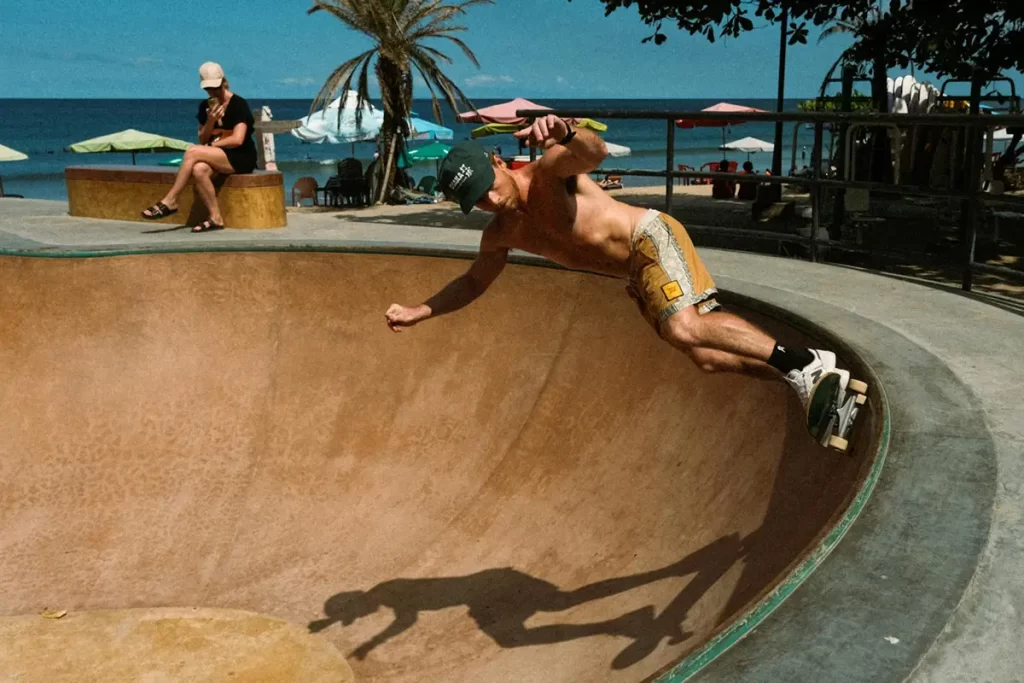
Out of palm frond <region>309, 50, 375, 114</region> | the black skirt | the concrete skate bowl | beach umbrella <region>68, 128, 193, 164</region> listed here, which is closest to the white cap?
the black skirt

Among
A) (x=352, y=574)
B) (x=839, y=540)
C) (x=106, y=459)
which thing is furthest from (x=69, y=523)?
(x=839, y=540)

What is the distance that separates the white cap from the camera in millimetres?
8750

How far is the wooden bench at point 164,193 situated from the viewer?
9.77 meters

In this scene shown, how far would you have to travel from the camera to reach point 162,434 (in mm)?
6547

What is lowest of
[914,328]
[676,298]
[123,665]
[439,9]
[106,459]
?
[123,665]

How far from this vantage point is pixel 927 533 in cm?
256

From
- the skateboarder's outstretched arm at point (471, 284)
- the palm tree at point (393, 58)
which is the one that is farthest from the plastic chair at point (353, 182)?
the skateboarder's outstretched arm at point (471, 284)

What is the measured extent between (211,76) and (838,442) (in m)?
7.51

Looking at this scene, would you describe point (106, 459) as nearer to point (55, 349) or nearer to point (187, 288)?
point (55, 349)

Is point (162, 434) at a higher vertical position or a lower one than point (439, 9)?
lower

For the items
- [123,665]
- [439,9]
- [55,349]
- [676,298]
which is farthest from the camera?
[439,9]

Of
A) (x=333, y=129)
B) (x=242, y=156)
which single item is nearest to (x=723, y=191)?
(x=242, y=156)

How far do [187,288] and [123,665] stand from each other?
338 centimetres

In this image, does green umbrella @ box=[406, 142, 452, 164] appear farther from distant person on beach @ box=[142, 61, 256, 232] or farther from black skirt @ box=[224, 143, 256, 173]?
distant person on beach @ box=[142, 61, 256, 232]
